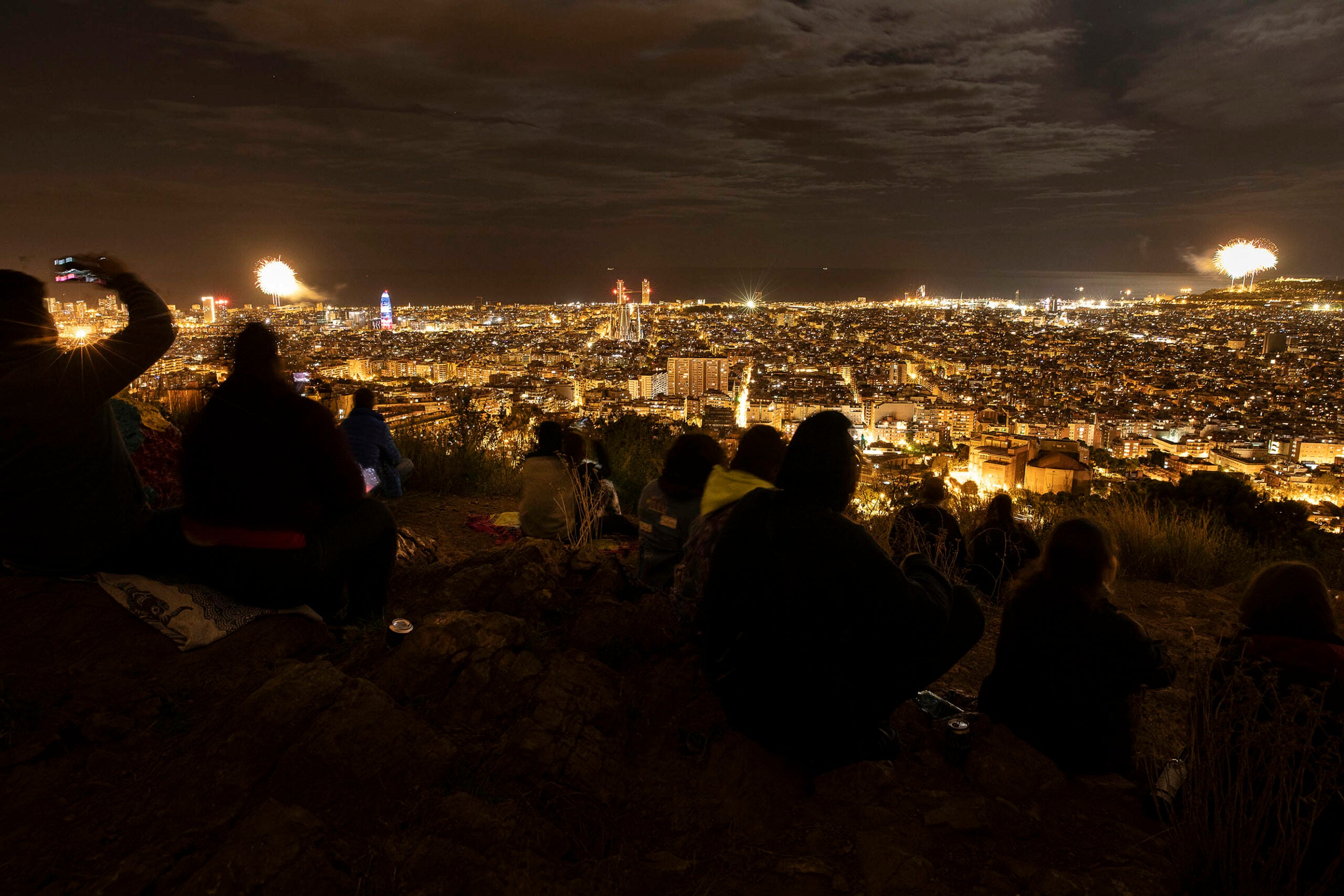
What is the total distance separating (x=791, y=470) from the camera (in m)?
1.98

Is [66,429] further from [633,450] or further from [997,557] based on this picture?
[633,450]

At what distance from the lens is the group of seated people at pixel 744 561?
198 cm

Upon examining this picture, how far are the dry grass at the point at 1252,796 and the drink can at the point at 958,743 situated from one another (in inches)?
23.0

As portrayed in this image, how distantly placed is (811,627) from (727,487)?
0.84 metres

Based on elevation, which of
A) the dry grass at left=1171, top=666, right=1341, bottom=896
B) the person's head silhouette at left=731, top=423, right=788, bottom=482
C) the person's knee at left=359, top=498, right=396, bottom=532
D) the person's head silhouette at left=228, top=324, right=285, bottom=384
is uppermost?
the person's head silhouette at left=228, top=324, right=285, bottom=384

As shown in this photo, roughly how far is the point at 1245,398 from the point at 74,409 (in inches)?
1612

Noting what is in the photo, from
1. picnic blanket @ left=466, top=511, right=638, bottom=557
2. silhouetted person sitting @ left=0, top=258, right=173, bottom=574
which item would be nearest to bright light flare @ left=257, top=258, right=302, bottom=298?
picnic blanket @ left=466, top=511, right=638, bottom=557

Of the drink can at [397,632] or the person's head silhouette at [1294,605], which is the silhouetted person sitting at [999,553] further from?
the drink can at [397,632]

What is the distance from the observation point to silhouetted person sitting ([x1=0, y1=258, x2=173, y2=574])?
2.32 metres

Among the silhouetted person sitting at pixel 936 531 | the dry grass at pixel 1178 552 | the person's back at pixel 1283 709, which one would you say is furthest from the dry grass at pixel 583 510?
the dry grass at pixel 1178 552

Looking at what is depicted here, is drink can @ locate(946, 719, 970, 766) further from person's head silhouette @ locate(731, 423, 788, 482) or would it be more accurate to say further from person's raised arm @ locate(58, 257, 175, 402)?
person's raised arm @ locate(58, 257, 175, 402)

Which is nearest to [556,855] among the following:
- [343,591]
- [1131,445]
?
[343,591]

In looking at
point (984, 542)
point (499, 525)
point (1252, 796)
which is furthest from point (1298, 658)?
point (499, 525)

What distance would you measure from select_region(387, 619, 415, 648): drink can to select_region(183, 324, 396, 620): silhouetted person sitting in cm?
35
